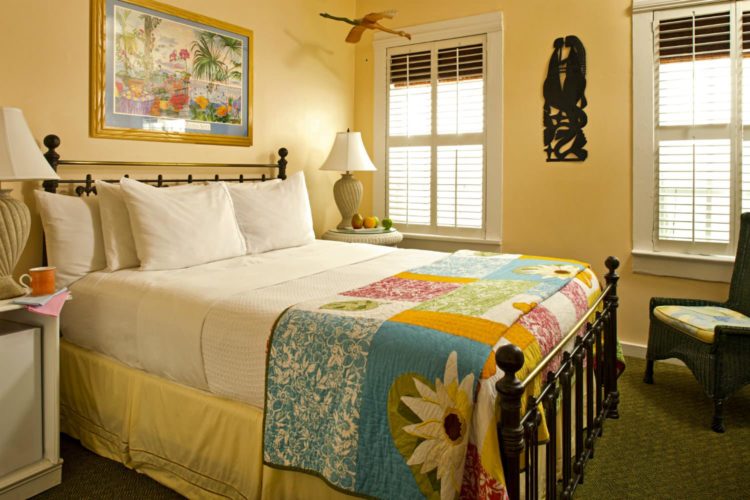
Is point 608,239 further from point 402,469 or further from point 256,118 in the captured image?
point 402,469

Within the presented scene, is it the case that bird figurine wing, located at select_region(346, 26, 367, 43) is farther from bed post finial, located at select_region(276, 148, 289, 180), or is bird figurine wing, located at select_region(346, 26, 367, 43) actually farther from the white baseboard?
the white baseboard

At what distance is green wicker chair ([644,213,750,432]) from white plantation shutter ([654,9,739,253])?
10.4 inches

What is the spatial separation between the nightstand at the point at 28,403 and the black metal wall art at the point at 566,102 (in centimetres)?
326

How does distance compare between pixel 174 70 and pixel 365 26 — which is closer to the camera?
pixel 174 70

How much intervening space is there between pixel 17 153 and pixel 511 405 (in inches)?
79.7

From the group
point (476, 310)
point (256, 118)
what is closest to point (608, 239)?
point (476, 310)

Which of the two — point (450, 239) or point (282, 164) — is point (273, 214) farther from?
point (450, 239)

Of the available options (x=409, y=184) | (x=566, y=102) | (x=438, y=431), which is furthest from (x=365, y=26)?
(x=438, y=431)

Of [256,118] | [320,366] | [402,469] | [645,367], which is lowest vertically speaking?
[645,367]

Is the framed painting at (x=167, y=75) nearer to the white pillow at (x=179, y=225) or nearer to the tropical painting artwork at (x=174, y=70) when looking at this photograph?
the tropical painting artwork at (x=174, y=70)

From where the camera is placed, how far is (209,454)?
6.73ft

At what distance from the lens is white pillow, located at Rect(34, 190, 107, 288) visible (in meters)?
2.53

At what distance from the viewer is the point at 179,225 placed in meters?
2.70

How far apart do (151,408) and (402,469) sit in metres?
1.19
